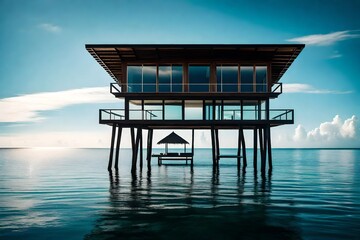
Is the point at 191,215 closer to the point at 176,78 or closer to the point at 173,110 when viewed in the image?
the point at 173,110

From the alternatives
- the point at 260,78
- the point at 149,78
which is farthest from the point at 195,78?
the point at 260,78

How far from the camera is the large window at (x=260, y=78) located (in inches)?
1292

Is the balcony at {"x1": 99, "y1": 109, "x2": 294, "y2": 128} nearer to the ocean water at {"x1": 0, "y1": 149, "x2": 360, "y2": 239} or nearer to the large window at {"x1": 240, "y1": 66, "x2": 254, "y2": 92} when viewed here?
the large window at {"x1": 240, "y1": 66, "x2": 254, "y2": 92}

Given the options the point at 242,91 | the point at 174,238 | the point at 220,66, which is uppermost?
the point at 220,66

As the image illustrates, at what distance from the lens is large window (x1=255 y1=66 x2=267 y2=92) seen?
108 feet

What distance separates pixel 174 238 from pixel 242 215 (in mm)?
4102

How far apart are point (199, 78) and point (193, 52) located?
2229 millimetres

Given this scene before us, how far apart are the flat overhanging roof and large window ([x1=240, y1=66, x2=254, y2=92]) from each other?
0.68 meters

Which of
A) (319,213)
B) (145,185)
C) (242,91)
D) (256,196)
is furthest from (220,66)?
(319,213)

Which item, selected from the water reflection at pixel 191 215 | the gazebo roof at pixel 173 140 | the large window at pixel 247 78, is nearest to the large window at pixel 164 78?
the large window at pixel 247 78

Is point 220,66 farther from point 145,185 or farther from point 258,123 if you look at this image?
point 145,185

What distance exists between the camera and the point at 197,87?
3281 cm

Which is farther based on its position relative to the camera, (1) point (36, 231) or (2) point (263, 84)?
(2) point (263, 84)

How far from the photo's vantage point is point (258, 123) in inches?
1288
